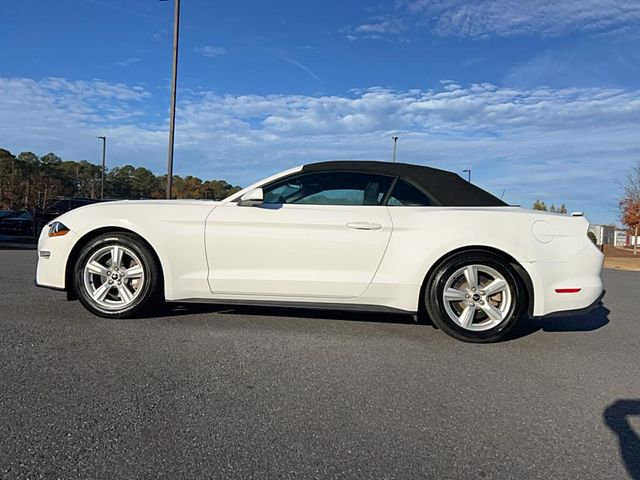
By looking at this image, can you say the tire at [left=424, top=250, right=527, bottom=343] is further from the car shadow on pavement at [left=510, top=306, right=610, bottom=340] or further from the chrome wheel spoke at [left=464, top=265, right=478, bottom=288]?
the car shadow on pavement at [left=510, top=306, right=610, bottom=340]

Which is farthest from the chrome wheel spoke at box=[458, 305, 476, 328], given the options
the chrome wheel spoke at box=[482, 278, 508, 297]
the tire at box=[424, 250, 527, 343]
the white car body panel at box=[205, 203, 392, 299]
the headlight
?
the headlight

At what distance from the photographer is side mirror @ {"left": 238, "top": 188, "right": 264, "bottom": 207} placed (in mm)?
4102

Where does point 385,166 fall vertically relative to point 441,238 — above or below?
above

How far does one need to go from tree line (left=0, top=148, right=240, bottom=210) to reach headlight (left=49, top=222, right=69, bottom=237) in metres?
27.3

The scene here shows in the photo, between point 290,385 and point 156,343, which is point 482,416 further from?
point 156,343

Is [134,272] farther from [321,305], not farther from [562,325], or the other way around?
[562,325]

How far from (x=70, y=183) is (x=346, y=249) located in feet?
162

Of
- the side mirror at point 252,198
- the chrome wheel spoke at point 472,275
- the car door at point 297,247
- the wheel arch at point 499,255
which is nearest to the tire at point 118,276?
the car door at point 297,247

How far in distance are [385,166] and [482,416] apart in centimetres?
242

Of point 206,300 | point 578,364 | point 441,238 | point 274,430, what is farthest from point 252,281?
point 578,364

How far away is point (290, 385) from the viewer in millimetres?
2920

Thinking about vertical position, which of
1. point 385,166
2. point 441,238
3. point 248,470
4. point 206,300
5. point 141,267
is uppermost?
point 385,166

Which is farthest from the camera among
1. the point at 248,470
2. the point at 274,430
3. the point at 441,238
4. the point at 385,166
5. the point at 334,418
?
the point at 385,166

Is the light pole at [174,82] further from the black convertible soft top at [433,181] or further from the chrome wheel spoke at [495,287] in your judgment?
the chrome wheel spoke at [495,287]
